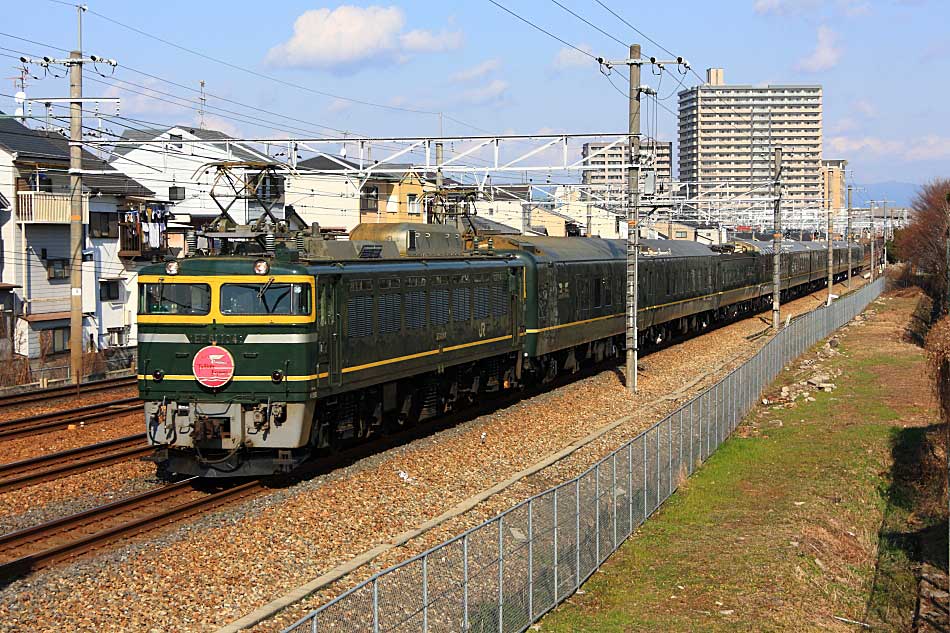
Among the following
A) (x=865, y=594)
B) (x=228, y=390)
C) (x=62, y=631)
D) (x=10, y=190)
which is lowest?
(x=865, y=594)

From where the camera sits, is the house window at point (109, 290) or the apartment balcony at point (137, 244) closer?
the house window at point (109, 290)

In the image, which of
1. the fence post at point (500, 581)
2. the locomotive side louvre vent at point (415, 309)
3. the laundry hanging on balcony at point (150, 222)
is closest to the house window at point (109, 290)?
the laundry hanging on balcony at point (150, 222)

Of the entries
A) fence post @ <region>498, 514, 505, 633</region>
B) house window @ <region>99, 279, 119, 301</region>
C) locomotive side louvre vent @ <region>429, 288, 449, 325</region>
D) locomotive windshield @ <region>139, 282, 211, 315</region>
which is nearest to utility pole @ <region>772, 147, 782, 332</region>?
locomotive side louvre vent @ <region>429, 288, 449, 325</region>

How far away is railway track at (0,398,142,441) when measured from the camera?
21.2m

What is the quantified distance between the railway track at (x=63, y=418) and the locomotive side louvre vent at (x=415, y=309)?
26.3 feet

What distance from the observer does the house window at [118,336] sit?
46.9m

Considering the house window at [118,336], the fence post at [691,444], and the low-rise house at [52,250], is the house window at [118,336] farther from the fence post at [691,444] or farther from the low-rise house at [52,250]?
the fence post at [691,444]

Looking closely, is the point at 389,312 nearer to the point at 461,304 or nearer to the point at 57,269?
the point at 461,304

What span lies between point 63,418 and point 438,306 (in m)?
8.94

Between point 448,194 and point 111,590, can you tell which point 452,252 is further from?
point 111,590

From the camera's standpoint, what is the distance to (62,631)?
1010 centimetres

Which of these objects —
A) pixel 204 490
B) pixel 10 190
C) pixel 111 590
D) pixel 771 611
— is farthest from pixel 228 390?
pixel 10 190

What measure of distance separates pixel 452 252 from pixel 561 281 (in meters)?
5.48

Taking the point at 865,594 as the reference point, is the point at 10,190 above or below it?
above
